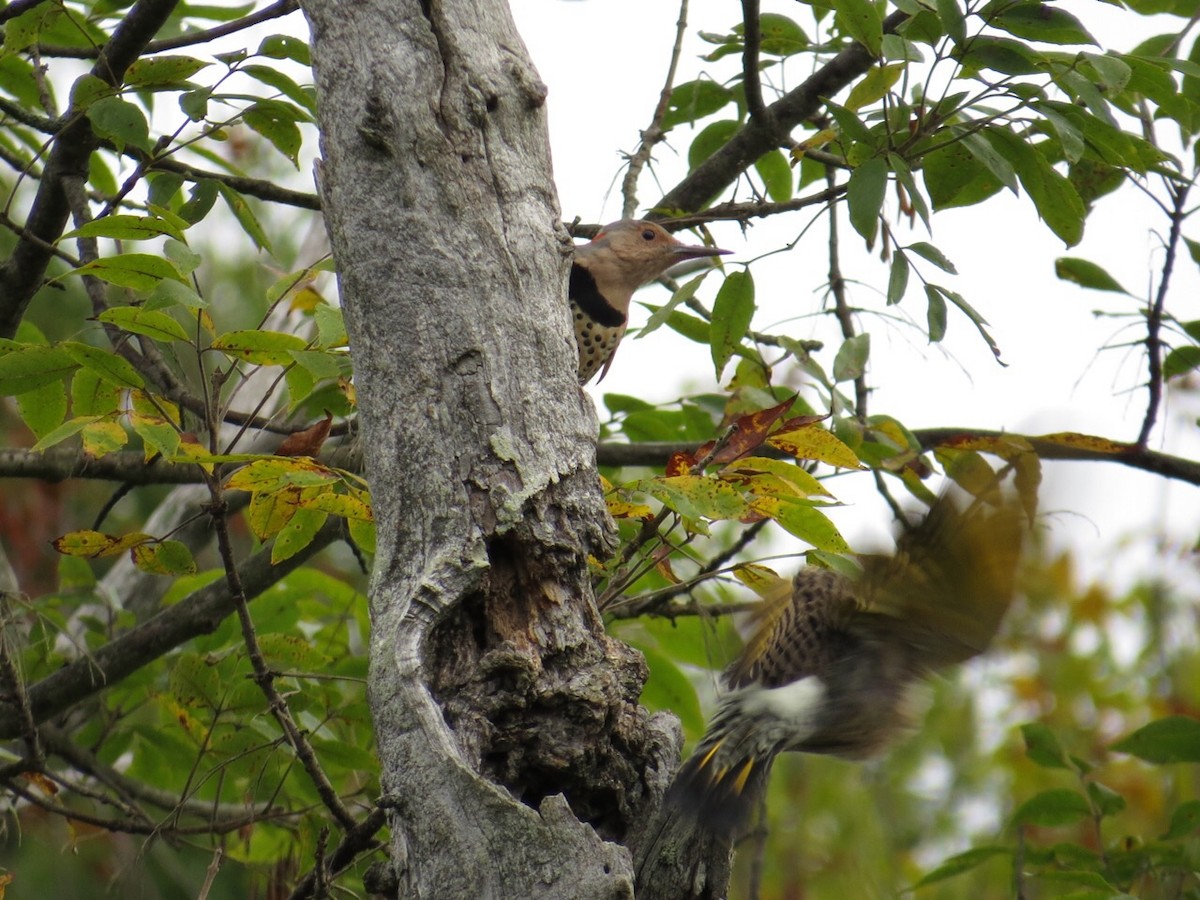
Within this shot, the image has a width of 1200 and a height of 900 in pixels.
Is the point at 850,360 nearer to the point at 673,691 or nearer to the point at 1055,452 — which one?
the point at 1055,452

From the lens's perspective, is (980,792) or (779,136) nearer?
(779,136)

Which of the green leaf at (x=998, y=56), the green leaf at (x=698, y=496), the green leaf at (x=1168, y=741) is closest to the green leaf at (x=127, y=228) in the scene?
the green leaf at (x=698, y=496)

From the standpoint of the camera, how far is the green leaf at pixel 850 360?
279 cm

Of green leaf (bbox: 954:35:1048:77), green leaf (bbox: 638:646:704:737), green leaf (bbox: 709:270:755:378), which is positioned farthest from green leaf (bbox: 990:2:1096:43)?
green leaf (bbox: 638:646:704:737)

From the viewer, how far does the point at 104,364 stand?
7.59ft

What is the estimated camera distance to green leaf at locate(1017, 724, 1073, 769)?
11.0 feet

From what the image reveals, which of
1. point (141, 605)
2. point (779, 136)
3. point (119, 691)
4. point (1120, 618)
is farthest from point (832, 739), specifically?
point (1120, 618)

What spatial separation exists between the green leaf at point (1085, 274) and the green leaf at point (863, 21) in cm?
127

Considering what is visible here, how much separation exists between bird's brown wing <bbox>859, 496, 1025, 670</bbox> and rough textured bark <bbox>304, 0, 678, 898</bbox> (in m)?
0.67

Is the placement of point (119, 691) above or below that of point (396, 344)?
below

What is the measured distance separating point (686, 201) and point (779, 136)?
0.39 m

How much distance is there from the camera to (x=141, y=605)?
450 cm

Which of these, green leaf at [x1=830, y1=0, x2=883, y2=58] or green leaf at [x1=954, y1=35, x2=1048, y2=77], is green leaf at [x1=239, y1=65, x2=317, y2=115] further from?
green leaf at [x1=954, y1=35, x2=1048, y2=77]

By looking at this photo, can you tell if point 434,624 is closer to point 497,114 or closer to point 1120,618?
point 497,114
